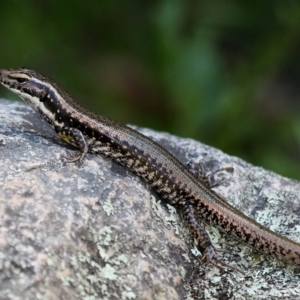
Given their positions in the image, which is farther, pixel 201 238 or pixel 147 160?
pixel 147 160

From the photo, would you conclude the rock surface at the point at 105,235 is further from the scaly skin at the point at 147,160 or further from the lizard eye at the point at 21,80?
the lizard eye at the point at 21,80

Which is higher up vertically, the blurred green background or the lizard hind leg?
the blurred green background

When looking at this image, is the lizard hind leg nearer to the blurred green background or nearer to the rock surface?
the rock surface

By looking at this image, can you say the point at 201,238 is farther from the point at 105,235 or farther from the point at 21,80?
Result: the point at 21,80

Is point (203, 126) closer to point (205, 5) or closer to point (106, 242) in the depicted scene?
point (205, 5)

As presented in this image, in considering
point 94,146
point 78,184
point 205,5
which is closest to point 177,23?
point 205,5

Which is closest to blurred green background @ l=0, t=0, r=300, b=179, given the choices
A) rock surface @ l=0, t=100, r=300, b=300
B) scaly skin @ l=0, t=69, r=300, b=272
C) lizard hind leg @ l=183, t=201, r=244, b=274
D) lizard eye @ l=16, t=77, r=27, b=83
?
rock surface @ l=0, t=100, r=300, b=300

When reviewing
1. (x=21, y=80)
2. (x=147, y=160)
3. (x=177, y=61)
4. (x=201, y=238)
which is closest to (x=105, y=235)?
(x=201, y=238)
